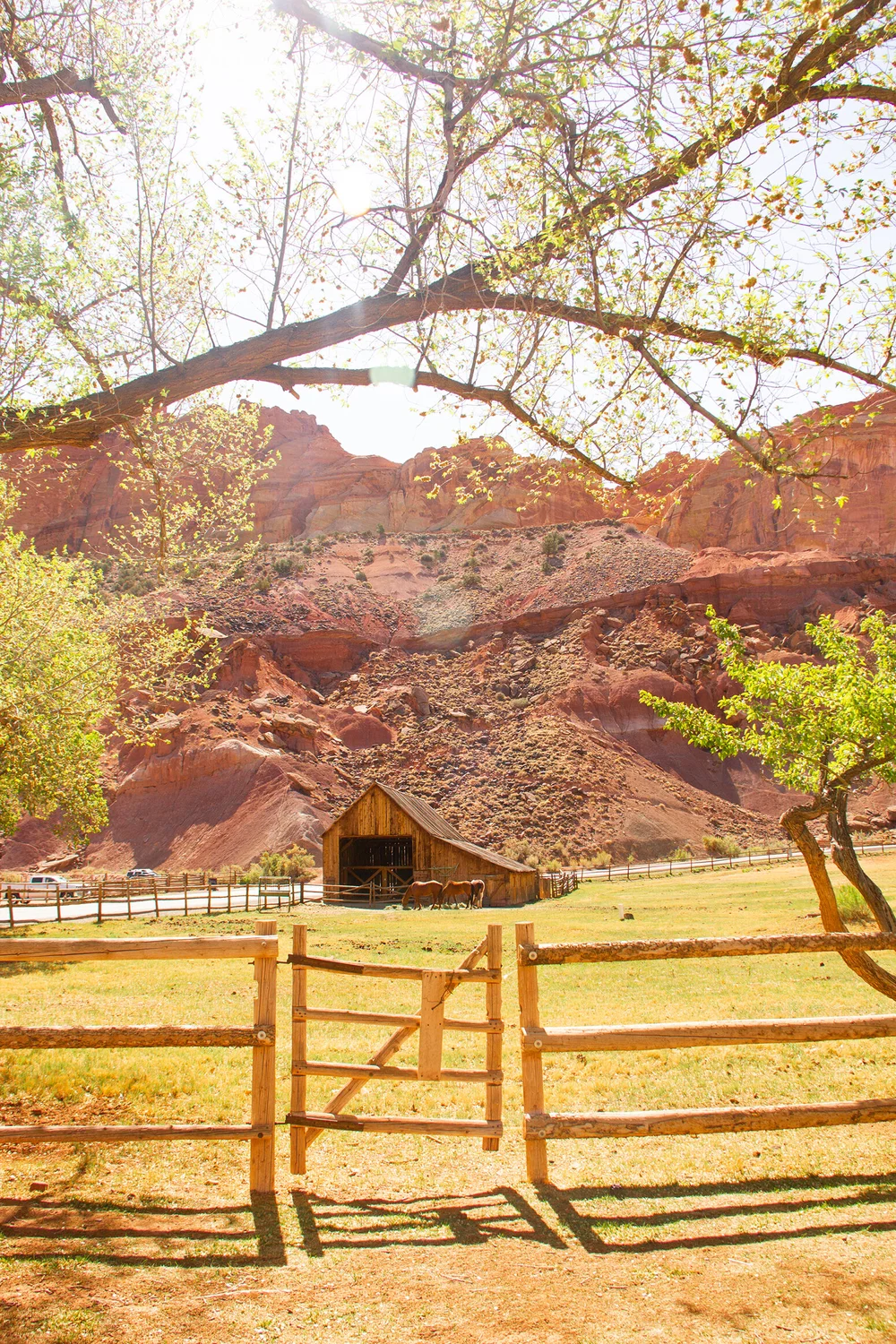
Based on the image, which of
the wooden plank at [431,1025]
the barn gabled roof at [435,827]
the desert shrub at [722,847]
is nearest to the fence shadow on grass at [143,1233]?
the wooden plank at [431,1025]

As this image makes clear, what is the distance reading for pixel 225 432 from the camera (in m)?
12.1

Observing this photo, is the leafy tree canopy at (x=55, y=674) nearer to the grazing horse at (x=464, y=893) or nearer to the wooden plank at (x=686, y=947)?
the wooden plank at (x=686, y=947)

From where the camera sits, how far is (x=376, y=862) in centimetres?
4241

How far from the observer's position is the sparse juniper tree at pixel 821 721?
1173 centimetres

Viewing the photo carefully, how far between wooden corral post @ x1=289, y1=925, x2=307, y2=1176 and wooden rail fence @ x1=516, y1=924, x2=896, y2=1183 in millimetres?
1443

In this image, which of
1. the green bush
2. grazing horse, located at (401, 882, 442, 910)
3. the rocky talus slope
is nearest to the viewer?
grazing horse, located at (401, 882, 442, 910)

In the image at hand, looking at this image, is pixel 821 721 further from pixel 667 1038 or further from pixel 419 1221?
pixel 419 1221

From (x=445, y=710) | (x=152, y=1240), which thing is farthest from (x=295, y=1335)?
(x=445, y=710)

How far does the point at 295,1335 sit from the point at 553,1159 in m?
3.12

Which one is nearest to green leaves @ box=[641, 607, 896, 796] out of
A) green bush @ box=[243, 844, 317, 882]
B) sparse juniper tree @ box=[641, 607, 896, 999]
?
sparse juniper tree @ box=[641, 607, 896, 999]

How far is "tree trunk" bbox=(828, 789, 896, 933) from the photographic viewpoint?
9031 mm

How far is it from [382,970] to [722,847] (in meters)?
47.9

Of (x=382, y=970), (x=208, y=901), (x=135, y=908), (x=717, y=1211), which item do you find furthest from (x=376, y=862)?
(x=717, y=1211)

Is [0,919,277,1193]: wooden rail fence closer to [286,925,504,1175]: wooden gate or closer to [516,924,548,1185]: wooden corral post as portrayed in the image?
[286,925,504,1175]: wooden gate
